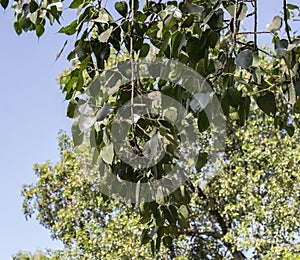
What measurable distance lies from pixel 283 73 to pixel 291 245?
4.96 metres

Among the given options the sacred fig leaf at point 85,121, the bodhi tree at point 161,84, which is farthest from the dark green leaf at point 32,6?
the sacred fig leaf at point 85,121

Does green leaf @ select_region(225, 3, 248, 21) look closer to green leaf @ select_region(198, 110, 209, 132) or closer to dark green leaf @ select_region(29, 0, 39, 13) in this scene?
green leaf @ select_region(198, 110, 209, 132)

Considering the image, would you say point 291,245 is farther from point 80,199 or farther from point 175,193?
point 175,193

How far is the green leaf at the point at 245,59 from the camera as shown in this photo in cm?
92

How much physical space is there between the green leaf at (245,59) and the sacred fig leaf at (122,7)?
28 centimetres

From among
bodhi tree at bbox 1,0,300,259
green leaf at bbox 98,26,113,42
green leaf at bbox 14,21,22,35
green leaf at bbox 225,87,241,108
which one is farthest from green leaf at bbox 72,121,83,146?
green leaf at bbox 14,21,22,35

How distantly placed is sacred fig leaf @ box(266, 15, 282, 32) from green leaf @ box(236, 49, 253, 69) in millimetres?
53

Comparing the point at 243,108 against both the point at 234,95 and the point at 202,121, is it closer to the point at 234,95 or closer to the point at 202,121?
the point at 234,95

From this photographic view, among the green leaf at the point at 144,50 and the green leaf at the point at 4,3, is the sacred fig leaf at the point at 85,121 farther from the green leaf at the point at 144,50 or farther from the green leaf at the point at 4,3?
the green leaf at the point at 4,3

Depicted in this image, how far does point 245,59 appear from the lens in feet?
3.03

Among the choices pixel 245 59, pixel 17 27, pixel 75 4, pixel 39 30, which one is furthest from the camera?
pixel 17 27

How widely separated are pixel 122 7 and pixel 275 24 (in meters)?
0.31

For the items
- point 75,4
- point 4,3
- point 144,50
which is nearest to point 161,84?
point 144,50

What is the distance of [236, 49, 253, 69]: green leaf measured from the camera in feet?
3.01
